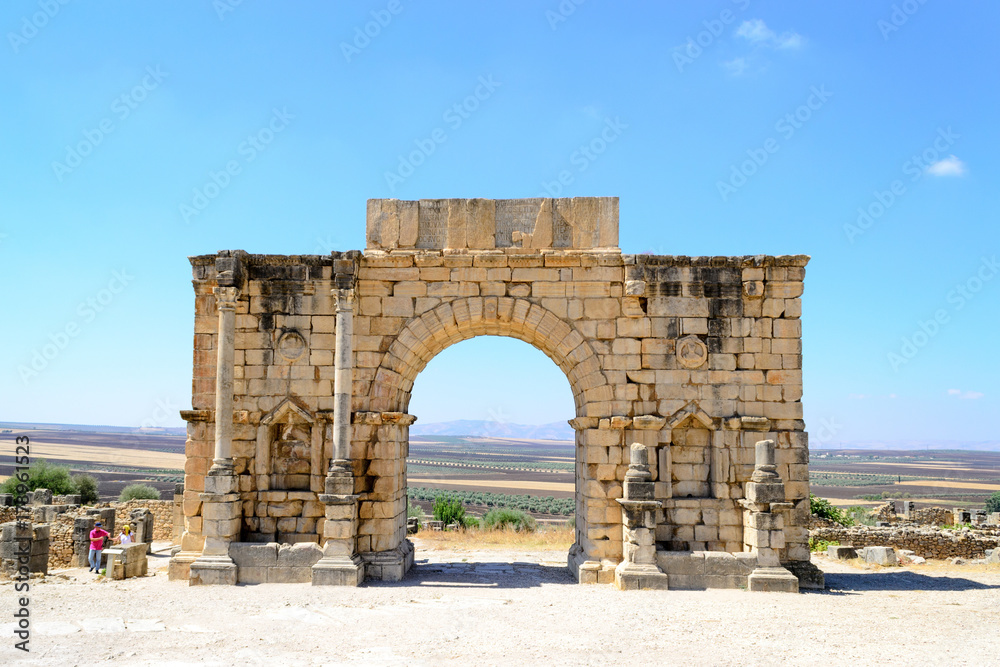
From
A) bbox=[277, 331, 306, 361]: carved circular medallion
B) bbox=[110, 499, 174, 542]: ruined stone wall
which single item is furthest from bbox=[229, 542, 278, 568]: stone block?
bbox=[110, 499, 174, 542]: ruined stone wall

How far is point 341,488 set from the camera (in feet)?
32.9

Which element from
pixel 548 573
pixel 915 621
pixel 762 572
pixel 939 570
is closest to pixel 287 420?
pixel 548 573

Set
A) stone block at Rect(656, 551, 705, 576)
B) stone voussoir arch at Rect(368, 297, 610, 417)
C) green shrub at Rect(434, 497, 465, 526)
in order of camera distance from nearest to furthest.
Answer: stone block at Rect(656, 551, 705, 576) → stone voussoir arch at Rect(368, 297, 610, 417) → green shrub at Rect(434, 497, 465, 526)

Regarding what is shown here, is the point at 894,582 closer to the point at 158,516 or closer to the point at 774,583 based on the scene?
the point at 774,583

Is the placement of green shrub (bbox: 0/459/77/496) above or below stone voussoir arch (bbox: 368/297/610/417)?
below

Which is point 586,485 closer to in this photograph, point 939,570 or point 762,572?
point 762,572

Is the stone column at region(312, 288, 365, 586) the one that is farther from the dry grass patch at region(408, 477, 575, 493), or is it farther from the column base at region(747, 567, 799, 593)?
the dry grass patch at region(408, 477, 575, 493)

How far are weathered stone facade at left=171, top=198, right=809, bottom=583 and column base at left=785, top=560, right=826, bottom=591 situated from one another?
20 centimetres

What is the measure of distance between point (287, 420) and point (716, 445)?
6414 mm

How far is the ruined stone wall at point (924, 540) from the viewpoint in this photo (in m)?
17.1

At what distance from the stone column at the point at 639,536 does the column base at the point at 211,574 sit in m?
5.41

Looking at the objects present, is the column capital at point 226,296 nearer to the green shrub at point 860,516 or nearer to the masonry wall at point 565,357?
the masonry wall at point 565,357

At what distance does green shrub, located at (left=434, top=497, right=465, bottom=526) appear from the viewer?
66.9 feet

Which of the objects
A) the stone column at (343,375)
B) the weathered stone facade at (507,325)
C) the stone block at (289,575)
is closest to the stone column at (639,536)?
the weathered stone facade at (507,325)
